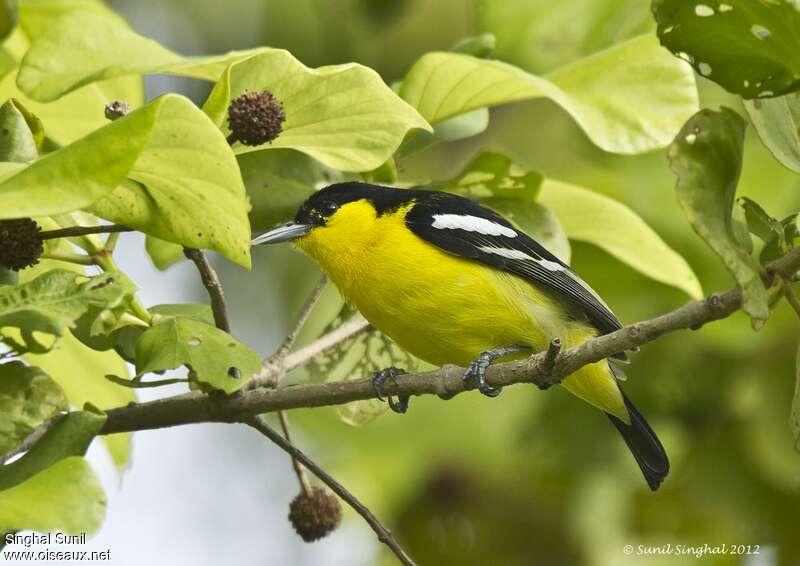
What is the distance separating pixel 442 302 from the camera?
3.19m

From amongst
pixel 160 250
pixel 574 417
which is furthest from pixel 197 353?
pixel 574 417

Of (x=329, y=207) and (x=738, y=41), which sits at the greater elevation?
(x=738, y=41)

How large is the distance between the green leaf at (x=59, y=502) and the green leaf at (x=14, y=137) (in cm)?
62

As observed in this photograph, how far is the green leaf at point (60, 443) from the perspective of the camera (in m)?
1.79

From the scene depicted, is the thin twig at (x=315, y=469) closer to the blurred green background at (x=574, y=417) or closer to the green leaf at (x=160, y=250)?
the green leaf at (x=160, y=250)

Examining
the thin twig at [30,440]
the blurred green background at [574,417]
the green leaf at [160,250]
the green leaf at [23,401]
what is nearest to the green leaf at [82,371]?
the green leaf at [160,250]

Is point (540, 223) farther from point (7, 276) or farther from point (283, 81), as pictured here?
point (7, 276)

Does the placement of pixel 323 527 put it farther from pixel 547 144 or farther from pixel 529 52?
pixel 547 144

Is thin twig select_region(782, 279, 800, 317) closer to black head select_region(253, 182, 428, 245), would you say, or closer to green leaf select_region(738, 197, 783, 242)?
green leaf select_region(738, 197, 783, 242)

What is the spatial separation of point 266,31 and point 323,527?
2.48 metres

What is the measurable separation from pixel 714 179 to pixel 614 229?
3.38ft

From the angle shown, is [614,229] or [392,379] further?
[614,229]

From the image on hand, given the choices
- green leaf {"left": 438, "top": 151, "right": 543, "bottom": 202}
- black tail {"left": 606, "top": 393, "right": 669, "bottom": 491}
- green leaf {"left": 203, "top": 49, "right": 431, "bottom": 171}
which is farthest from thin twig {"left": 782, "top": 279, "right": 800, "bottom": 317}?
black tail {"left": 606, "top": 393, "right": 669, "bottom": 491}

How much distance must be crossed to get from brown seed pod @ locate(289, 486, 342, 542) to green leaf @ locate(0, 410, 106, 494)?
0.96 m
